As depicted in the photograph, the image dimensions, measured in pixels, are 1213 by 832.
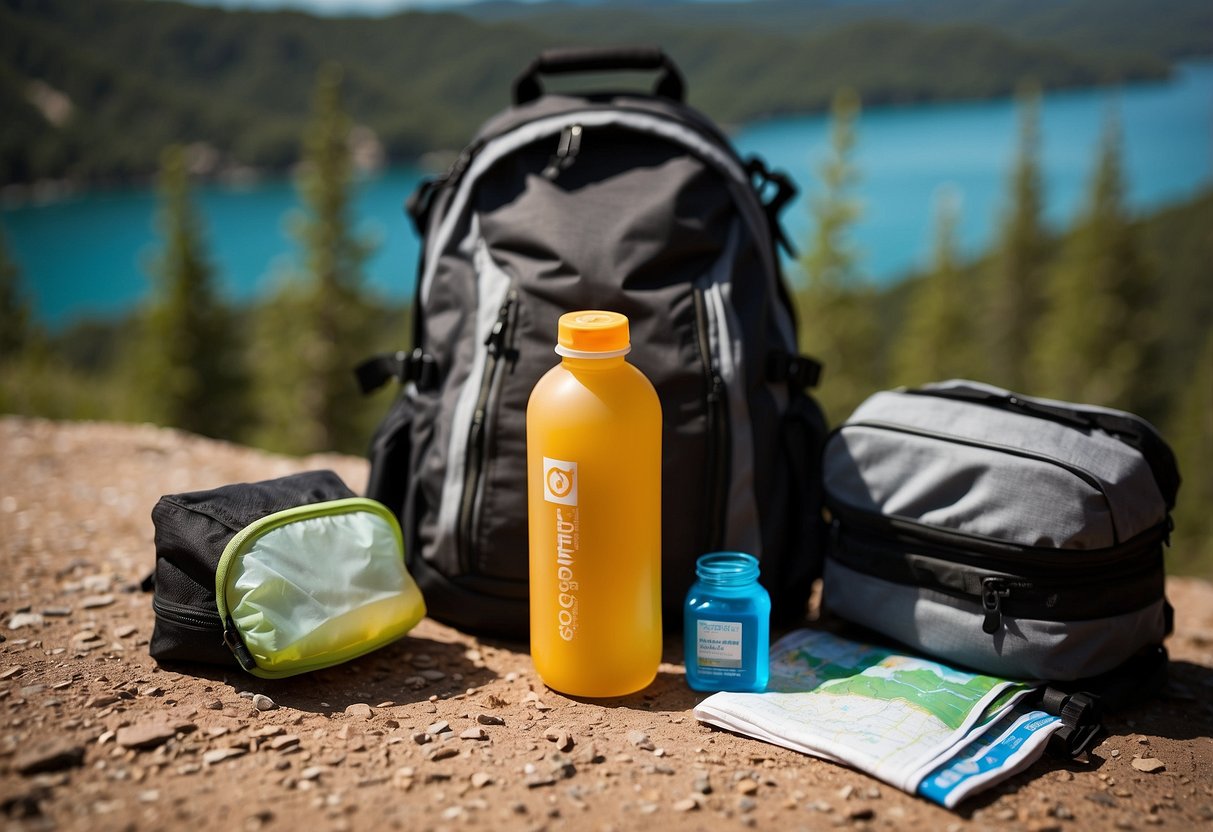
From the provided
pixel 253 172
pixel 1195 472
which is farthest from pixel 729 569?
pixel 253 172

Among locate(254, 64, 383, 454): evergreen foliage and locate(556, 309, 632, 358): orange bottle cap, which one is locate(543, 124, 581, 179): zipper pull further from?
locate(254, 64, 383, 454): evergreen foliage

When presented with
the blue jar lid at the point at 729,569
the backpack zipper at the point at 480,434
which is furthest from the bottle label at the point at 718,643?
the backpack zipper at the point at 480,434

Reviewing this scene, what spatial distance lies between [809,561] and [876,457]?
480 mm

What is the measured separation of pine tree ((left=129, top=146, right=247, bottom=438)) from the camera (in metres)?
28.3

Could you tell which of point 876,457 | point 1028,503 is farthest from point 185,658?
point 1028,503

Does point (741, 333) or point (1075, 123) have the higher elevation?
point (1075, 123)

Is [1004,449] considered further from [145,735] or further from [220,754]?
[145,735]

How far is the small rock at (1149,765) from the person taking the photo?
8.42 ft

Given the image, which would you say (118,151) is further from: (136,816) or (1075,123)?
(136,816)

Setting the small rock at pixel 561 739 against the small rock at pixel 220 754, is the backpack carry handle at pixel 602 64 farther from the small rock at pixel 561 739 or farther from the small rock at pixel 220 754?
the small rock at pixel 220 754

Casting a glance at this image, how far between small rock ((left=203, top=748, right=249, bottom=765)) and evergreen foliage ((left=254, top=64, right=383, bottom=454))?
26.3 meters

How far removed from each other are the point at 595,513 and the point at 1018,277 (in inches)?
1852

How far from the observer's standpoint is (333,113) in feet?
90.2

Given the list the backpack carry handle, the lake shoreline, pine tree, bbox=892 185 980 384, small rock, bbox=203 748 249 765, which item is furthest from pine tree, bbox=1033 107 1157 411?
small rock, bbox=203 748 249 765
